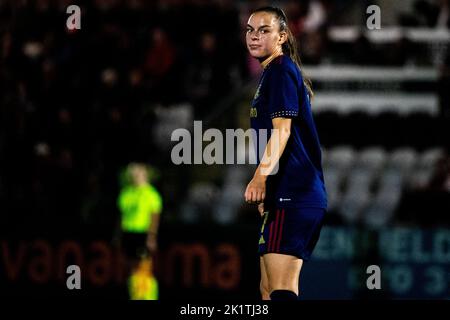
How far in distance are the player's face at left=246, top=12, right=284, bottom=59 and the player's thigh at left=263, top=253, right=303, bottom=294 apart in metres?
1.10

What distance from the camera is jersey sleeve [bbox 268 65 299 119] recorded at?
5828 millimetres

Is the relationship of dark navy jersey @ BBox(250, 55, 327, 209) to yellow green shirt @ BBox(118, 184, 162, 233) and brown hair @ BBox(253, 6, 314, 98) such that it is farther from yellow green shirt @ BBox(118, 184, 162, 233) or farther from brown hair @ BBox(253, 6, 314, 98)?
yellow green shirt @ BBox(118, 184, 162, 233)

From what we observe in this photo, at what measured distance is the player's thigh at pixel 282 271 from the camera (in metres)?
5.83

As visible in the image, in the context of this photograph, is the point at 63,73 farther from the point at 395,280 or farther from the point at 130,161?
the point at 395,280

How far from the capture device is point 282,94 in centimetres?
584

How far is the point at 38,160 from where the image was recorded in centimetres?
1363

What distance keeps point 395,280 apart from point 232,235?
1810 millimetres

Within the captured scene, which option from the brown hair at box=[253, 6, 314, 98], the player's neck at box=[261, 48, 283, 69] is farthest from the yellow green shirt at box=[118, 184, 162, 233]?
the player's neck at box=[261, 48, 283, 69]

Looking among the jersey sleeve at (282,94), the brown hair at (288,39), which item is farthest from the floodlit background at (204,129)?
the jersey sleeve at (282,94)

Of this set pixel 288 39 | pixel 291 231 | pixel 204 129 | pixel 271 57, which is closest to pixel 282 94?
pixel 271 57

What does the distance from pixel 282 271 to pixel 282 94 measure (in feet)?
3.05

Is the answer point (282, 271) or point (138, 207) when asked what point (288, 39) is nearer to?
point (282, 271)
